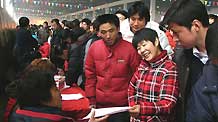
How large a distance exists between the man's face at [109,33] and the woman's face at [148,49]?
570mm

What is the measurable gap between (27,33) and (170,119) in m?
3.61

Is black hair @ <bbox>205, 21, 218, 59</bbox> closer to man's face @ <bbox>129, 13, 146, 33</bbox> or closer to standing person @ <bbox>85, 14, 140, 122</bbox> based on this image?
standing person @ <bbox>85, 14, 140, 122</bbox>

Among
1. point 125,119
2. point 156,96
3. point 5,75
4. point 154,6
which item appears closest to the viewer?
point 5,75

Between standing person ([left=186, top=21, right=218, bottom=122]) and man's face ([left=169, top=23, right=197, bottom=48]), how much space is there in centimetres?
25

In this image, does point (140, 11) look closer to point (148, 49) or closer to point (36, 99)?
point (148, 49)

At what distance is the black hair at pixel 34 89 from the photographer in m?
1.70

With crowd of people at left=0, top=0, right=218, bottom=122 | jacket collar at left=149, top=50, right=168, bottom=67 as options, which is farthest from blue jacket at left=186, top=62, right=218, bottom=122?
jacket collar at left=149, top=50, right=168, bottom=67

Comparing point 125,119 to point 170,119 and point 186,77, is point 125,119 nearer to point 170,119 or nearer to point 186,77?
point 170,119

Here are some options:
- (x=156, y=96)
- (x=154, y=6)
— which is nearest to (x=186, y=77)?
(x=156, y=96)

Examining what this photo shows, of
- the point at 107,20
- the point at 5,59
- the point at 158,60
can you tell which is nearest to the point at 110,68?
the point at 107,20

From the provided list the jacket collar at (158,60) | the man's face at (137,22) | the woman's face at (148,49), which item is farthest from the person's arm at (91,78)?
the jacket collar at (158,60)

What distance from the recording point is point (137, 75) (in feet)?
8.35

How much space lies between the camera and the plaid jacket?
2285 millimetres

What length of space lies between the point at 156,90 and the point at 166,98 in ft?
0.35
